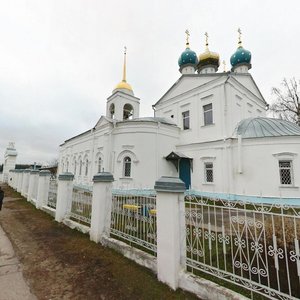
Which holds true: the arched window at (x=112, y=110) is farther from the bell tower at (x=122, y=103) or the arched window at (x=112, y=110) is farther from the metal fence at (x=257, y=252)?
the metal fence at (x=257, y=252)

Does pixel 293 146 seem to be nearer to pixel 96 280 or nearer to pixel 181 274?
pixel 181 274

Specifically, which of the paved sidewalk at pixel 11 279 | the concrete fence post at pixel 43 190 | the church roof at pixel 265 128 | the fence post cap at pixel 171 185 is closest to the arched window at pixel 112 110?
the concrete fence post at pixel 43 190

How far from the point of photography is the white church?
35.3 feet

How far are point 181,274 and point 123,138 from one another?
1166 centimetres

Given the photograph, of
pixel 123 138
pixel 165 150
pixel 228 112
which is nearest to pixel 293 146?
pixel 228 112

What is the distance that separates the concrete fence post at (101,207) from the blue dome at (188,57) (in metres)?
16.4

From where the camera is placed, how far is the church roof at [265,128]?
440 inches

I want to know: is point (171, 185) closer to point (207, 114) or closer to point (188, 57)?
point (207, 114)

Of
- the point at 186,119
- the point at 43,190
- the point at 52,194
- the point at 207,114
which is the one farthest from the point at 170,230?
the point at 186,119

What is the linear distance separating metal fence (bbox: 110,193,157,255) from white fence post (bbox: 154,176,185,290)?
534 mm

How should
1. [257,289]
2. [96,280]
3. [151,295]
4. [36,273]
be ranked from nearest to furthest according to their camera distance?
[257,289] → [151,295] → [96,280] → [36,273]

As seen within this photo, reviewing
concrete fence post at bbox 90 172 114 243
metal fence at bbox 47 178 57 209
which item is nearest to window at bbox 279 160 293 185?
concrete fence post at bbox 90 172 114 243

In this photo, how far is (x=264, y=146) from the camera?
10.9 m

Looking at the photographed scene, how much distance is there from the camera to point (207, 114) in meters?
14.0
